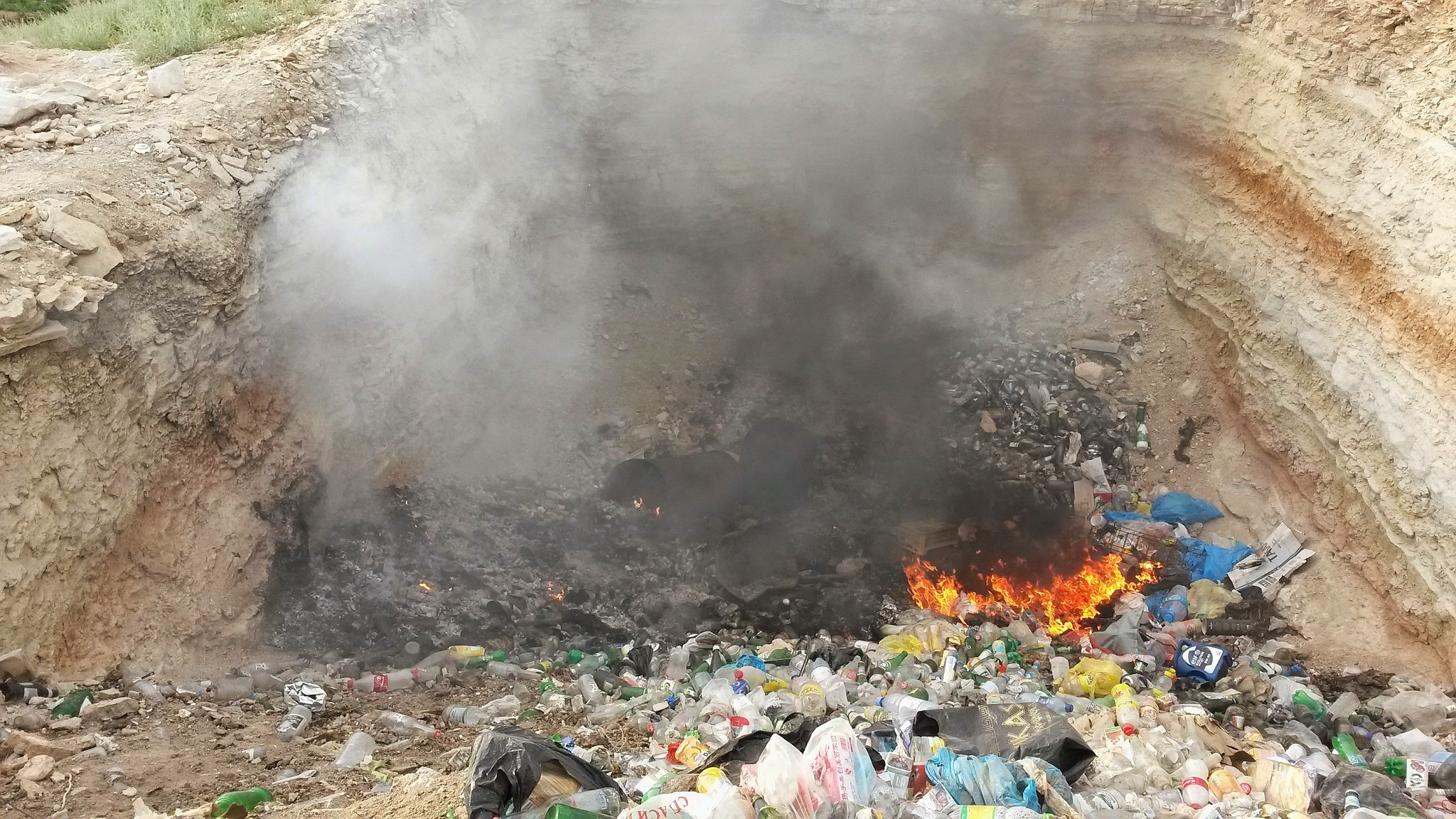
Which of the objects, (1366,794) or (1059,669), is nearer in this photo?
(1366,794)

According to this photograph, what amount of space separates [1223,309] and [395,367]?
6.58 meters

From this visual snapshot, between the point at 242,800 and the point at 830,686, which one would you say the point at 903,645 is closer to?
the point at 830,686

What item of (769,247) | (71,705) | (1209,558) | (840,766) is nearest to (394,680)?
(71,705)

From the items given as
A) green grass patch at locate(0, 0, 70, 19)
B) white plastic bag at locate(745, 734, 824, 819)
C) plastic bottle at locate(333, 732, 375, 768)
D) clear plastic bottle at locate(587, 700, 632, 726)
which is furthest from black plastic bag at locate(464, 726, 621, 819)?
green grass patch at locate(0, 0, 70, 19)

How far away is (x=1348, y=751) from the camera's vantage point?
14.3 feet

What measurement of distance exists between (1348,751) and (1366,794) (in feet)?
2.50

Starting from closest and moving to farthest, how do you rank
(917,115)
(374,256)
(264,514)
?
1. (264,514)
2. (374,256)
3. (917,115)

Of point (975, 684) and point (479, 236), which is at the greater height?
point (479, 236)

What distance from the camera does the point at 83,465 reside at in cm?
436

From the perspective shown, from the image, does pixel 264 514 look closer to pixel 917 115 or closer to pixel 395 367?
pixel 395 367

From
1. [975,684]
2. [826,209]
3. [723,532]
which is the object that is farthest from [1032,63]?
[975,684]

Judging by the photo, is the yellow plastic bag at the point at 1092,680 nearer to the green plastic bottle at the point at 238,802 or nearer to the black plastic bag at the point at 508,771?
the black plastic bag at the point at 508,771

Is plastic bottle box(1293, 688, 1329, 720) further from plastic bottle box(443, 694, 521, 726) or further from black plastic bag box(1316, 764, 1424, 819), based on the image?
plastic bottle box(443, 694, 521, 726)

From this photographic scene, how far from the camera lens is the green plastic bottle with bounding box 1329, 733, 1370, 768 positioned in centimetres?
427
